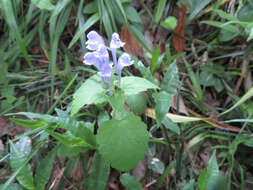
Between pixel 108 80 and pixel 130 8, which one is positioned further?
pixel 130 8

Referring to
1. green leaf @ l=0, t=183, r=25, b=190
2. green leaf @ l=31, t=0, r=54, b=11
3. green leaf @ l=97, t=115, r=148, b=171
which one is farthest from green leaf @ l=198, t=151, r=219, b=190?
green leaf @ l=31, t=0, r=54, b=11

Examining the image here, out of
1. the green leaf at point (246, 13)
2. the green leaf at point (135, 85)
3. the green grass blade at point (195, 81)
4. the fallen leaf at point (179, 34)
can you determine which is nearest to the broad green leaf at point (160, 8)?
the fallen leaf at point (179, 34)

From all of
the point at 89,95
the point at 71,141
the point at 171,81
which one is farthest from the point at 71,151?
the point at 171,81

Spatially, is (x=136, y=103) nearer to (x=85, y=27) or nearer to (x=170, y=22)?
(x=85, y=27)

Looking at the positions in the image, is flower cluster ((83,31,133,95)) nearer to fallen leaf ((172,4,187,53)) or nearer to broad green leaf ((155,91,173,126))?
broad green leaf ((155,91,173,126))

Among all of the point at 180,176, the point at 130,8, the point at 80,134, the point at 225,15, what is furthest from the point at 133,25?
the point at 180,176

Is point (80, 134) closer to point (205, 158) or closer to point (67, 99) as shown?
point (67, 99)

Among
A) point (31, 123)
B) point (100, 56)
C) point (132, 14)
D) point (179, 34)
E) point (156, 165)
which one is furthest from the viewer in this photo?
point (179, 34)

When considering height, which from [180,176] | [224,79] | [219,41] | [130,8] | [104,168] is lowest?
[180,176]
